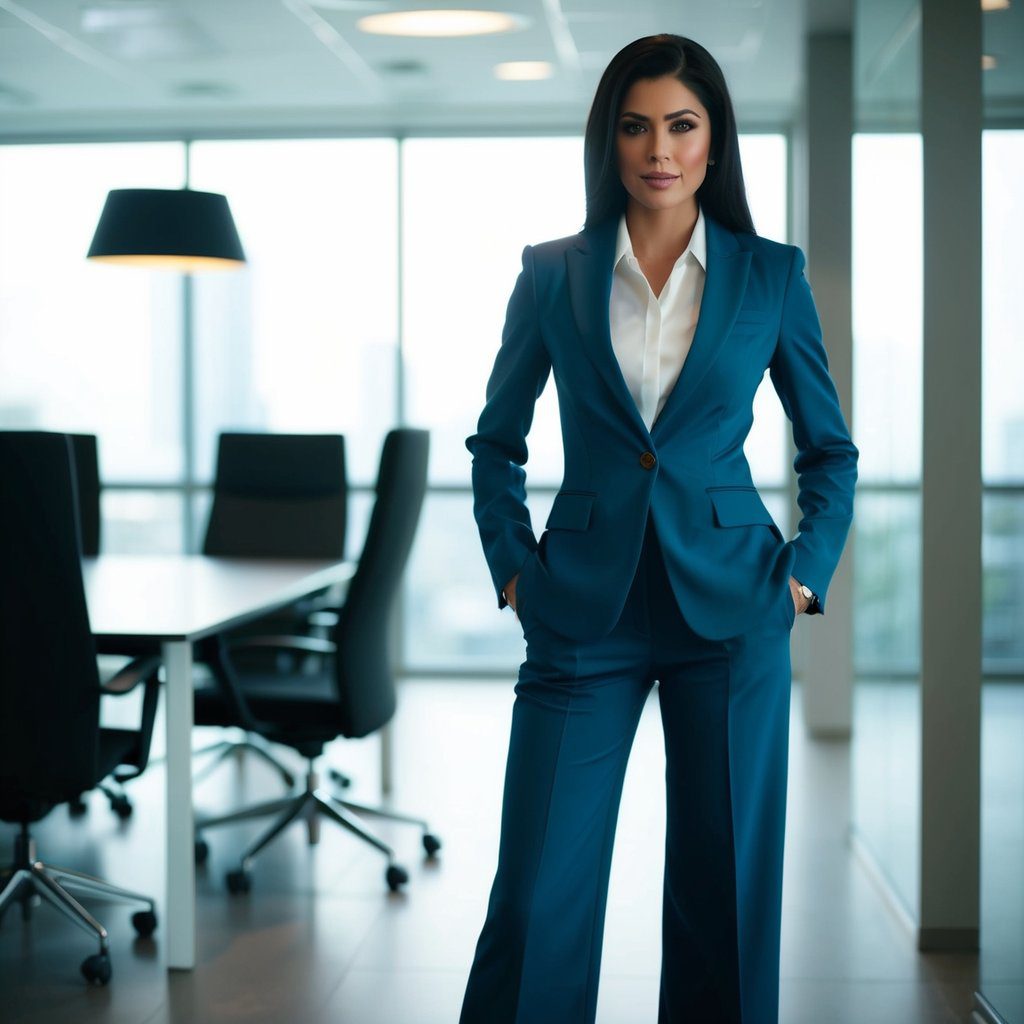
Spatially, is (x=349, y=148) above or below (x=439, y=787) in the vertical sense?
above

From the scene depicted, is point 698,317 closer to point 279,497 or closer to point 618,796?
point 618,796

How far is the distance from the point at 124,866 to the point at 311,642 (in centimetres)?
81

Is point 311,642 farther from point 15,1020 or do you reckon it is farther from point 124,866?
point 15,1020

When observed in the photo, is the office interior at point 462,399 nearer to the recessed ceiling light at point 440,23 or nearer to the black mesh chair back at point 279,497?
the recessed ceiling light at point 440,23

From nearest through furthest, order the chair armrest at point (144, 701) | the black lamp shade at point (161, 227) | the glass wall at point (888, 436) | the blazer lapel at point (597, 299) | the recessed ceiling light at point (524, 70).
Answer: the blazer lapel at point (597, 299) → the chair armrest at point (144, 701) → the glass wall at point (888, 436) → the black lamp shade at point (161, 227) → the recessed ceiling light at point (524, 70)

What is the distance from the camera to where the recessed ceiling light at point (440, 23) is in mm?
4719

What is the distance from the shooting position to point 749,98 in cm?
603

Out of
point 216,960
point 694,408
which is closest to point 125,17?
point 216,960

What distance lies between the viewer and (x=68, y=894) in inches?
115

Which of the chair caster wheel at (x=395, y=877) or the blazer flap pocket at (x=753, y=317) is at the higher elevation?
the blazer flap pocket at (x=753, y=317)

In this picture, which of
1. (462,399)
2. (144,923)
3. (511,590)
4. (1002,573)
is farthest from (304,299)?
(511,590)

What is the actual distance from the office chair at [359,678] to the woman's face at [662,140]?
165 centimetres

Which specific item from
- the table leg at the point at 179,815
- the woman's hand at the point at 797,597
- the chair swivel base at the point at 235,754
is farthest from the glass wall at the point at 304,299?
the woman's hand at the point at 797,597

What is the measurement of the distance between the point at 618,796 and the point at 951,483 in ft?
4.69
